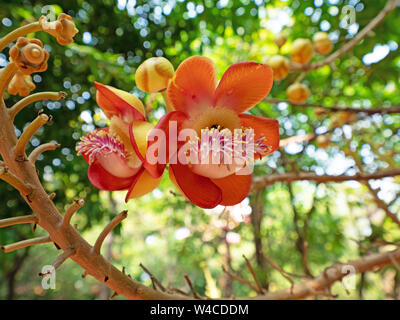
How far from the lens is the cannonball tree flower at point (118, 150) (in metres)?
0.35

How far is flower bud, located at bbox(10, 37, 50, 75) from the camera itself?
12.1 inches

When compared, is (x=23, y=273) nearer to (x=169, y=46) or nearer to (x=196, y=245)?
(x=196, y=245)

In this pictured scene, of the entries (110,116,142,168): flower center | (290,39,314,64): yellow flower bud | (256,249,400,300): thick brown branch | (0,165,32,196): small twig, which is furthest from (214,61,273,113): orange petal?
(290,39,314,64): yellow flower bud

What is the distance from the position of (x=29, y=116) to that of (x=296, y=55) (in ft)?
3.07

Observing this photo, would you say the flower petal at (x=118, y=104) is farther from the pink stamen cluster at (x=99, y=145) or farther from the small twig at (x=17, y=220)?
the small twig at (x=17, y=220)

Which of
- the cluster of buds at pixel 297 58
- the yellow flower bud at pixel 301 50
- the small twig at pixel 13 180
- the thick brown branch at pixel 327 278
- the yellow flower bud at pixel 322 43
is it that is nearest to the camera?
the small twig at pixel 13 180

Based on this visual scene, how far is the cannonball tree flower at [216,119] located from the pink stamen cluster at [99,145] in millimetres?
56

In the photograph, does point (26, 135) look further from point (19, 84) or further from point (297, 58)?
point (297, 58)

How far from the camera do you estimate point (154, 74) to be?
14.3 inches

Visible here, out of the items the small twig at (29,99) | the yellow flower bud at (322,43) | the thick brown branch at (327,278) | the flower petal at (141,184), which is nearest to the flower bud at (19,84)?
the small twig at (29,99)

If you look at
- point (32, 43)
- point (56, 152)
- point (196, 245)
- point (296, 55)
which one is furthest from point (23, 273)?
point (32, 43)

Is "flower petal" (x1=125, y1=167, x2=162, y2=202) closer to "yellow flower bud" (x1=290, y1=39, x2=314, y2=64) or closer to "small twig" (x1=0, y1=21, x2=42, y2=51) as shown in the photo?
"small twig" (x1=0, y1=21, x2=42, y2=51)
